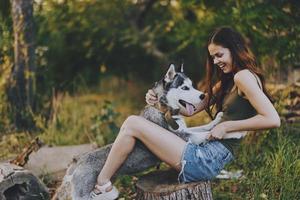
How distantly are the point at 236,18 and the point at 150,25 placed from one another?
10.7 ft

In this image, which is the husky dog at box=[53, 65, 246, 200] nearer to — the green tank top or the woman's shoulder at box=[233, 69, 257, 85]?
the green tank top

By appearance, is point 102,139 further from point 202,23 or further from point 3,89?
point 202,23

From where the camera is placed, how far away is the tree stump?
3.44 meters

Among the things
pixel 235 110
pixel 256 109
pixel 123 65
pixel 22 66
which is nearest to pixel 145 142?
pixel 235 110

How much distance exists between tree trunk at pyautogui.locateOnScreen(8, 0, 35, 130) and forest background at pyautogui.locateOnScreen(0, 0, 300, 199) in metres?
0.01

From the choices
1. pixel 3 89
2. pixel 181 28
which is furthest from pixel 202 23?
pixel 3 89

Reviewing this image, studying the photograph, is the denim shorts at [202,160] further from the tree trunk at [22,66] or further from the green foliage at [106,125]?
the tree trunk at [22,66]

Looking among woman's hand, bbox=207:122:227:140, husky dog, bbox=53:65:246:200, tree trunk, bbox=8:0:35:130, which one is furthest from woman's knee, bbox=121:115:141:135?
tree trunk, bbox=8:0:35:130

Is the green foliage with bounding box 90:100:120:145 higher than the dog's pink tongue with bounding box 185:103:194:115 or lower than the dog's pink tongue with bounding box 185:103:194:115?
lower

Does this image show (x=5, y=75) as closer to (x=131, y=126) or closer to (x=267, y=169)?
(x=131, y=126)

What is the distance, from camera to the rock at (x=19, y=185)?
393 centimetres

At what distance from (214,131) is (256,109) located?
12.7 inches

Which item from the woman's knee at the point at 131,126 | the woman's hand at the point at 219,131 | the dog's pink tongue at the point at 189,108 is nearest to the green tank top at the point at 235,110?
the woman's hand at the point at 219,131

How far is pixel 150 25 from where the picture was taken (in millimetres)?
8938
